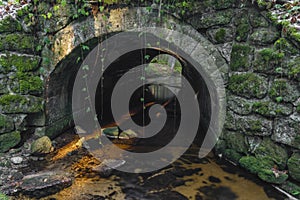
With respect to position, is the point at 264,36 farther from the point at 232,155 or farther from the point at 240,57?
the point at 232,155

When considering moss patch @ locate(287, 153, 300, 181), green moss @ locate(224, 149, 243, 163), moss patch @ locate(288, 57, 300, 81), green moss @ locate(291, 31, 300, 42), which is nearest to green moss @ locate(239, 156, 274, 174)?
green moss @ locate(224, 149, 243, 163)

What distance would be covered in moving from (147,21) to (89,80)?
118 inches

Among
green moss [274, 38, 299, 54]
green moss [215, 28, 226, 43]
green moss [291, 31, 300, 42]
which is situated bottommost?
green moss [274, 38, 299, 54]

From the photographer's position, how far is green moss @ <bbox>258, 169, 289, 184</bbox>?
358 centimetres

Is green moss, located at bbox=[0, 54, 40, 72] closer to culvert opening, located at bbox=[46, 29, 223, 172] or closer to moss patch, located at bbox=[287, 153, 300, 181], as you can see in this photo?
culvert opening, located at bbox=[46, 29, 223, 172]

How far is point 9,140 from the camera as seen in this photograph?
4.55 metres

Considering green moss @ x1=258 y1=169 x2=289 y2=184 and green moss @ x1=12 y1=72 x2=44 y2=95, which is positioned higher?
green moss @ x1=12 y1=72 x2=44 y2=95

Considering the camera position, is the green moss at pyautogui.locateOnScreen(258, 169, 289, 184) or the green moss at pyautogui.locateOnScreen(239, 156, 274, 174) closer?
the green moss at pyautogui.locateOnScreen(258, 169, 289, 184)

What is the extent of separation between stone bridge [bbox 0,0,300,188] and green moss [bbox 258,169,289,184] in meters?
0.02

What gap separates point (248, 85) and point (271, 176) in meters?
1.43

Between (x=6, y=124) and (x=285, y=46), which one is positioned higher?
(x=285, y=46)

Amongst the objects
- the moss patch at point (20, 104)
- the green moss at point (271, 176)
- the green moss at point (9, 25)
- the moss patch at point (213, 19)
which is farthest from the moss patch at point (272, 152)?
the green moss at point (9, 25)

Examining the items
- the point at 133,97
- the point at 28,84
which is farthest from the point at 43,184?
the point at 133,97

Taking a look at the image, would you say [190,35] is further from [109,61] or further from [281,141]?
[109,61]
